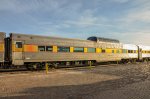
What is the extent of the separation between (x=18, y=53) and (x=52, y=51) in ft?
16.1

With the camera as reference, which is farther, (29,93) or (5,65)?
(5,65)

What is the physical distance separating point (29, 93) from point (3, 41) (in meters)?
12.7

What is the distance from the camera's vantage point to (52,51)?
26406 mm

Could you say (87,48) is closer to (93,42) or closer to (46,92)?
(93,42)

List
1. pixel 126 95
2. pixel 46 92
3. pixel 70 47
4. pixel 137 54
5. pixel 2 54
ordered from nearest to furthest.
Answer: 1. pixel 126 95
2. pixel 46 92
3. pixel 2 54
4. pixel 70 47
5. pixel 137 54

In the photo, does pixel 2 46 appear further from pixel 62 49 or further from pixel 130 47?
pixel 130 47

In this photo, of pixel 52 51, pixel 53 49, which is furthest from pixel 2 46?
pixel 53 49

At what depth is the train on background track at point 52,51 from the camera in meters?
22.7

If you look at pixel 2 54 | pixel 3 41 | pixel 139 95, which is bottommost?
pixel 139 95

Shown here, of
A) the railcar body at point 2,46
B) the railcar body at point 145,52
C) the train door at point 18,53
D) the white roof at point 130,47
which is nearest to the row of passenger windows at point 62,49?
the train door at point 18,53

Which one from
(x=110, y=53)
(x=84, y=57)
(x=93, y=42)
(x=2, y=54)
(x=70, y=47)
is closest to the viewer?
(x=2, y=54)

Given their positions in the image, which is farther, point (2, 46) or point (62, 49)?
point (62, 49)

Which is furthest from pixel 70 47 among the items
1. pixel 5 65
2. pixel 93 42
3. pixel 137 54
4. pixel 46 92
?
pixel 137 54

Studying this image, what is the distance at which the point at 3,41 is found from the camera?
2239 cm
